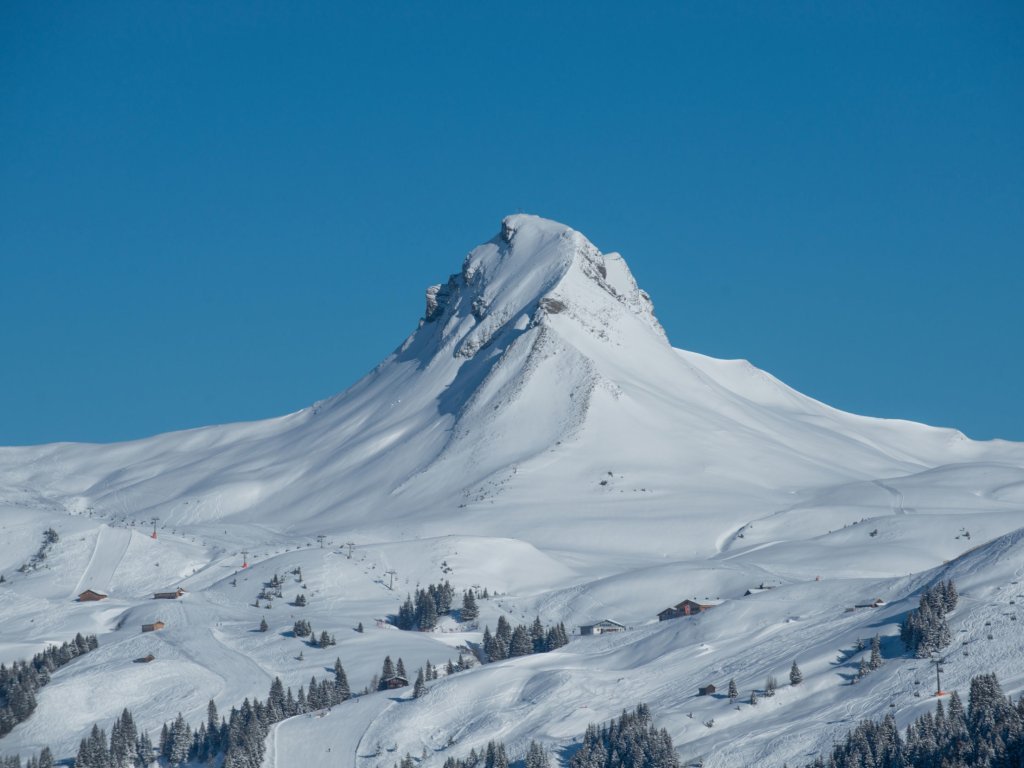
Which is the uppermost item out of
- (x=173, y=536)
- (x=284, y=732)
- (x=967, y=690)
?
(x=173, y=536)

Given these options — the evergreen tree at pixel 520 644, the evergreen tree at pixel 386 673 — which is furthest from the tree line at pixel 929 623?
the evergreen tree at pixel 386 673

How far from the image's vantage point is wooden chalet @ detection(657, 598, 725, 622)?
449 feet

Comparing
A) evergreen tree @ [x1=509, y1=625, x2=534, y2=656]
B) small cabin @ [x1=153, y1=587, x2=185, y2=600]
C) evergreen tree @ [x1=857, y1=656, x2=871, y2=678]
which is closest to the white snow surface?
evergreen tree @ [x1=857, y1=656, x2=871, y2=678]

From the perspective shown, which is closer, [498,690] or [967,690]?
[967,690]

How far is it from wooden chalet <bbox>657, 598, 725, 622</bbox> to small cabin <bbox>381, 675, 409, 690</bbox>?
23497 millimetres

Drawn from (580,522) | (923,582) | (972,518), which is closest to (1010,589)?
(923,582)

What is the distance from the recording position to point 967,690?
101 m

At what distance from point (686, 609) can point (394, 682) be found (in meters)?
26.8

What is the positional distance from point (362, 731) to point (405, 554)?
60150mm

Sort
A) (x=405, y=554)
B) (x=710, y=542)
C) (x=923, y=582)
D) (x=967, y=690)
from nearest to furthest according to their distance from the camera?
(x=967, y=690)
(x=923, y=582)
(x=405, y=554)
(x=710, y=542)

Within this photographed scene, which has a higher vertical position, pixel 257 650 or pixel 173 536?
pixel 173 536

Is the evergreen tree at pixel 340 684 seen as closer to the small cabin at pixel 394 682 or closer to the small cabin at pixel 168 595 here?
the small cabin at pixel 394 682

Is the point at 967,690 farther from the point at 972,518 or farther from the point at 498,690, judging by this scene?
the point at 972,518

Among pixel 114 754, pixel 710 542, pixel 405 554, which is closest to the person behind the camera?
pixel 114 754
